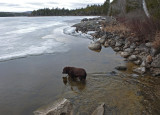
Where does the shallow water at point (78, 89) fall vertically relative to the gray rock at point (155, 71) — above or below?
below

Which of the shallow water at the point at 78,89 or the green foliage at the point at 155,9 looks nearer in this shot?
the shallow water at the point at 78,89

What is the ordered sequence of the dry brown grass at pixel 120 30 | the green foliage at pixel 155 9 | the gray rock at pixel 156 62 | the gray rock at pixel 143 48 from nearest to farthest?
1. the gray rock at pixel 156 62
2. the gray rock at pixel 143 48
3. the green foliage at pixel 155 9
4. the dry brown grass at pixel 120 30

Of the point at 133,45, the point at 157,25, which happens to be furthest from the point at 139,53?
the point at 157,25

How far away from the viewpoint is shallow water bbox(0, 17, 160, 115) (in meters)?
5.79

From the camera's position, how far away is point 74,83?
25.5 feet

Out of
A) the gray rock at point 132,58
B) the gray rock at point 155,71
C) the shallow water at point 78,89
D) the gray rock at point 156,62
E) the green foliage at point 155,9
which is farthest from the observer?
the green foliage at point 155,9

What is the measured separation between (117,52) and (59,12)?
135 m

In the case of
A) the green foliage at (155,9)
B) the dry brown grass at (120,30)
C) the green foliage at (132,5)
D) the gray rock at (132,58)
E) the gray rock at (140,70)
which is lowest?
the gray rock at (140,70)

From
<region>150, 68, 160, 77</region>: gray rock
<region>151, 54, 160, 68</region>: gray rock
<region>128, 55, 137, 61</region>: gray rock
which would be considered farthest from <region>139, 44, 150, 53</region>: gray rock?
<region>150, 68, 160, 77</region>: gray rock

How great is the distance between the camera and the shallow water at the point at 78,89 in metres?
5.79

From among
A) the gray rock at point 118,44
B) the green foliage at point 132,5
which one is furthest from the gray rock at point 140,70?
the green foliage at point 132,5

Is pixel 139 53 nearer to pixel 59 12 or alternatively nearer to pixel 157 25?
pixel 157 25

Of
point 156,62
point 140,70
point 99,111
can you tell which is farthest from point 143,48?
point 99,111

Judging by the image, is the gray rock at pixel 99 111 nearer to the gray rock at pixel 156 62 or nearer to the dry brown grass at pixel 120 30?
the gray rock at pixel 156 62
